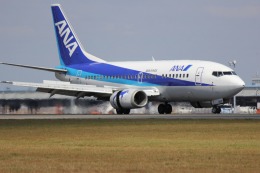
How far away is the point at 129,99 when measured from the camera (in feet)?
221

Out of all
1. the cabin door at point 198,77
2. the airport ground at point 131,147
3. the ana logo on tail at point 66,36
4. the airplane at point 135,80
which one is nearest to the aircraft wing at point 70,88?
the airplane at point 135,80

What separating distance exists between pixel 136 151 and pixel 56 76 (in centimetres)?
4807

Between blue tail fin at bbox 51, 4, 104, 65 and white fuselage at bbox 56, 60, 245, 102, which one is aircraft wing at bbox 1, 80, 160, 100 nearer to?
white fuselage at bbox 56, 60, 245, 102

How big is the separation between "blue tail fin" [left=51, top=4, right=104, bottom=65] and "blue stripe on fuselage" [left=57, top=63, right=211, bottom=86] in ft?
2.62

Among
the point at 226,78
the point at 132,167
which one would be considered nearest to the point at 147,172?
the point at 132,167

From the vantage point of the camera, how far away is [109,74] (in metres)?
73.1

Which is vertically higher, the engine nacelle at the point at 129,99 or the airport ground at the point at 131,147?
the engine nacelle at the point at 129,99

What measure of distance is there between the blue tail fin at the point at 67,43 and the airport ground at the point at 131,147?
27543 millimetres

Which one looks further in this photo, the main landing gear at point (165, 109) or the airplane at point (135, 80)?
the main landing gear at point (165, 109)

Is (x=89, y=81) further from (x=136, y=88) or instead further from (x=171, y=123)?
(x=171, y=123)

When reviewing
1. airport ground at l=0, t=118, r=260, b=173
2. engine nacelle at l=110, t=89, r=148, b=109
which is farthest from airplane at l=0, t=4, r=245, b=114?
airport ground at l=0, t=118, r=260, b=173

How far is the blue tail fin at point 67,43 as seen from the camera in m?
76.4

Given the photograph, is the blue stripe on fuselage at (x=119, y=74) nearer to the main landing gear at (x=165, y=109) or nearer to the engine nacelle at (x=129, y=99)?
the engine nacelle at (x=129, y=99)

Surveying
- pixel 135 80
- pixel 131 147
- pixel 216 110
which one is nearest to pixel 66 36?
pixel 135 80
